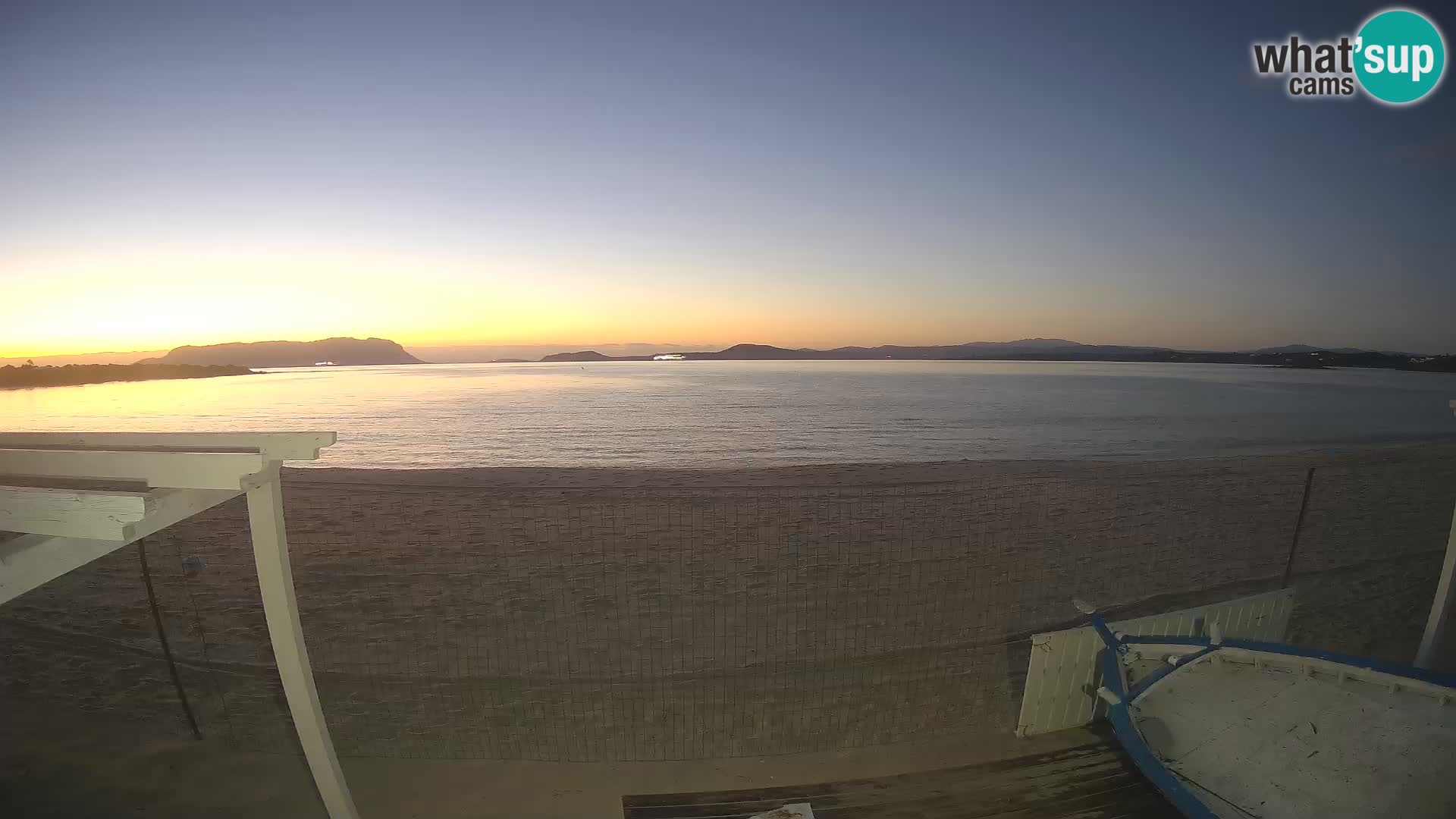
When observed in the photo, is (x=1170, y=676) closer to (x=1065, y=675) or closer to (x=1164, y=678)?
(x=1164, y=678)

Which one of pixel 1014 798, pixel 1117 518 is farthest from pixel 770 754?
pixel 1117 518

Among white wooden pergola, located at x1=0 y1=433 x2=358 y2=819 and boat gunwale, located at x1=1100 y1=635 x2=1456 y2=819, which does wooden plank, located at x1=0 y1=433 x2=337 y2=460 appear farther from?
boat gunwale, located at x1=1100 y1=635 x2=1456 y2=819

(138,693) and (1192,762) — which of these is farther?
(138,693)

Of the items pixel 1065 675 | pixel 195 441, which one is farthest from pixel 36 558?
pixel 1065 675

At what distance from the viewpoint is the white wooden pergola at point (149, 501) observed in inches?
85.0

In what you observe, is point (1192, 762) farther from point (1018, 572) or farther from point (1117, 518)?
point (1117, 518)

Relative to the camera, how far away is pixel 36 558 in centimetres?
230

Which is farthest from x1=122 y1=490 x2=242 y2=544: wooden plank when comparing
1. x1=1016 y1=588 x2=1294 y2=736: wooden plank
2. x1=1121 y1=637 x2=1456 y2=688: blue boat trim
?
x1=1121 y1=637 x2=1456 y2=688: blue boat trim

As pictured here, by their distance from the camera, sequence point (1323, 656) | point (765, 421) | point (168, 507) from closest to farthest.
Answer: point (168, 507)
point (1323, 656)
point (765, 421)

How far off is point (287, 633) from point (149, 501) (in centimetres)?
117

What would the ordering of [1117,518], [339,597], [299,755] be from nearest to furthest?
1. [299,755]
2. [339,597]
3. [1117,518]

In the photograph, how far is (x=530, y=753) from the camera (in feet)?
16.2

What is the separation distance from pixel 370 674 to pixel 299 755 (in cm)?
165

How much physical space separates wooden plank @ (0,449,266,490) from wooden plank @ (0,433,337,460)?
4.6 inches
